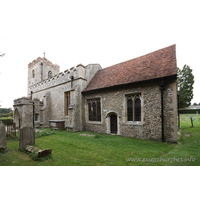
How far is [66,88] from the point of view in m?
13.1

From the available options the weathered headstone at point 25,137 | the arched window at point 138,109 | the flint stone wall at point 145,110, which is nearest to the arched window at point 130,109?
the flint stone wall at point 145,110

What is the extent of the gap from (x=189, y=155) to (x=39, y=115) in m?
16.0

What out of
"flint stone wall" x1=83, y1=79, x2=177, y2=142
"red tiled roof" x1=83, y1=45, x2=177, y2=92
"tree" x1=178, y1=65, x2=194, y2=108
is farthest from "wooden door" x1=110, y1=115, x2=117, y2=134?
"tree" x1=178, y1=65, x2=194, y2=108

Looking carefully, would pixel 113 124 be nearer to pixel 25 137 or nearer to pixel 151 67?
pixel 151 67

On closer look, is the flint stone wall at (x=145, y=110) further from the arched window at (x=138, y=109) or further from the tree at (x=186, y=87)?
the tree at (x=186, y=87)

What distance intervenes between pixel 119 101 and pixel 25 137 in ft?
22.8

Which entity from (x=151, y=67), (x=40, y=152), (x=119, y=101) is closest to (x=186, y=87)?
(x=151, y=67)

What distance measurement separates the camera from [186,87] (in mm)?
24750

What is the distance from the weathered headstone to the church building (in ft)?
17.9

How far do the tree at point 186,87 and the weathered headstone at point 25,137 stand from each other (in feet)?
95.3

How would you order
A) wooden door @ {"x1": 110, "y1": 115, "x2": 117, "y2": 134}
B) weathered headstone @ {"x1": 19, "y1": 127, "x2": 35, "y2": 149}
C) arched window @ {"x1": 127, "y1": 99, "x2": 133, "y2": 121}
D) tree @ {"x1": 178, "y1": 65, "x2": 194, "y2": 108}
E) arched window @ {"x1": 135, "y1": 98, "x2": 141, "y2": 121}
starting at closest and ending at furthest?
weathered headstone @ {"x1": 19, "y1": 127, "x2": 35, "y2": 149}
arched window @ {"x1": 135, "y1": 98, "x2": 141, "y2": 121}
arched window @ {"x1": 127, "y1": 99, "x2": 133, "y2": 121}
wooden door @ {"x1": 110, "y1": 115, "x2": 117, "y2": 134}
tree @ {"x1": 178, "y1": 65, "x2": 194, "y2": 108}

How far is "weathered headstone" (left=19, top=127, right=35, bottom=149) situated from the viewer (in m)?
5.20

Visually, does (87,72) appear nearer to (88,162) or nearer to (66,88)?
(66,88)

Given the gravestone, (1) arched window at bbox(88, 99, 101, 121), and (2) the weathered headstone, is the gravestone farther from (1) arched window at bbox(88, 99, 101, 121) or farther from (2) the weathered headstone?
(1) arched window at bbox(88, 99, 101, 121)
